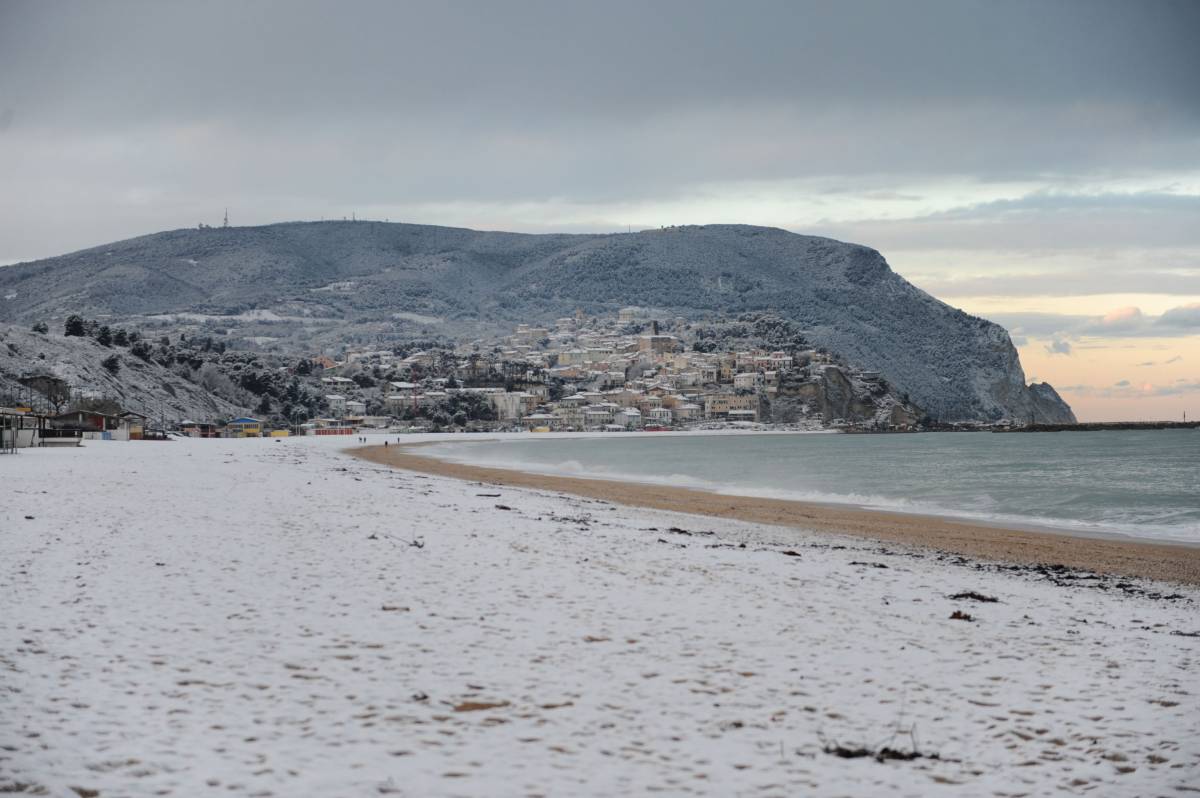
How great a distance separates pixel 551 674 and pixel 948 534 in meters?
14.5

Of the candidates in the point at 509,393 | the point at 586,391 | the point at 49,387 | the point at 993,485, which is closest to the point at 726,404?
the point at 586,391

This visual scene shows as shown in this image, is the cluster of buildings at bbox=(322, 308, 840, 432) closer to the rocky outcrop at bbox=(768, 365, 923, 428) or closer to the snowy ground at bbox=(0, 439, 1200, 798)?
the rocky outcrop at bbox=(768, 365, 923, 428)

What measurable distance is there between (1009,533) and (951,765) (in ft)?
52.3

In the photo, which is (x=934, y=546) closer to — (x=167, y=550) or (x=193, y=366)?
(x=167, y=550)

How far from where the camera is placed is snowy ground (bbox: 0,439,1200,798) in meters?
4.87

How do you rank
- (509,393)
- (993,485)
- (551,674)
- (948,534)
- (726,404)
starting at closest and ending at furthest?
(551,674)
(948,534)
(993,485)
(509,393)
(726,404)

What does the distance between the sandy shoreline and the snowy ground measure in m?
2.97

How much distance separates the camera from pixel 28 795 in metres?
4.33

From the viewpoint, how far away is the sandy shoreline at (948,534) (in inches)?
590

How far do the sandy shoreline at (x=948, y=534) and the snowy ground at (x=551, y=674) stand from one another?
9.74 ft

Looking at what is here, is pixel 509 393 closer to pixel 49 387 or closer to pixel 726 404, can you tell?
pixel 726 404

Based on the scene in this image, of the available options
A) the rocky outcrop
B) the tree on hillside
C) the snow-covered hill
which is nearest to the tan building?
the rocky outcrop

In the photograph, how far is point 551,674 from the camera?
639cm

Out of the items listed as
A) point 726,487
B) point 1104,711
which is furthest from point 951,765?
point 726,487
